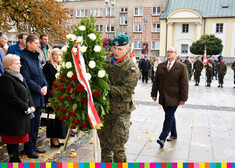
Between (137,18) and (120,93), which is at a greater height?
(137,18)

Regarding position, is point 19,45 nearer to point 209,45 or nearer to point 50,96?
point 50,96

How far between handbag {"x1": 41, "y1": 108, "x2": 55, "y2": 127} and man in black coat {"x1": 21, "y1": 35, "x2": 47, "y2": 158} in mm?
295

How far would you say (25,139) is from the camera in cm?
432

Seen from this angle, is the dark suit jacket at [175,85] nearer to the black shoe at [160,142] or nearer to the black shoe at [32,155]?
the black shoe at [160,142]

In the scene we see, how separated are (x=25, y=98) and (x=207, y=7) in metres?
49.6

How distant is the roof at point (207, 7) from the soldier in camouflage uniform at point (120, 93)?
45.7 metres

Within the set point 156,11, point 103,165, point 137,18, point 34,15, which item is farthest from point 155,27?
point 103,165

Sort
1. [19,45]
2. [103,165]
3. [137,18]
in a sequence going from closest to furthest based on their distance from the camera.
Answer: [103,165] < [19,45] < [137,18]

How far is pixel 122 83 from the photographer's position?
3.72m

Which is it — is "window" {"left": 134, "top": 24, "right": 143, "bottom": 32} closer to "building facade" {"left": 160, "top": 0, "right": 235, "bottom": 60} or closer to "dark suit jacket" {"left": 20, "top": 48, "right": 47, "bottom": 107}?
"building facade" {"left": 160, "top": 0, "right": 235, "bottom": 60}

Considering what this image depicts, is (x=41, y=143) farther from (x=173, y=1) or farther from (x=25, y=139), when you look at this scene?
(x=173, y=1)

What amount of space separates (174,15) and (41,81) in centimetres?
4496

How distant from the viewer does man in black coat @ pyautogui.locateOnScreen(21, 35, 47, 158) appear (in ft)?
15.6

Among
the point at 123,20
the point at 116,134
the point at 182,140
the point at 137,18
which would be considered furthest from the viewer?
the point at 123,20
